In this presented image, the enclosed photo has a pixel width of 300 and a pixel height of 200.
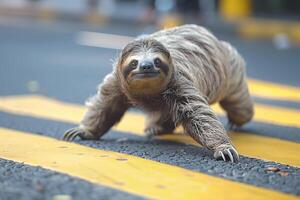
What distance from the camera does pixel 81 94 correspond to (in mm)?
7918

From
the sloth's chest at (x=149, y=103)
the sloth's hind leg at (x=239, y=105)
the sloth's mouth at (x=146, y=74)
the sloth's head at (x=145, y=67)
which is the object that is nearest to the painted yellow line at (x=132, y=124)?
the sloth's hind leg at (x=239, y=105)

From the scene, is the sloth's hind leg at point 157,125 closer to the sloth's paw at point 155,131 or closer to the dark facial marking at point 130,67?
the sloth's paw at point 155,131

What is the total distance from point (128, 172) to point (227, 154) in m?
0.69

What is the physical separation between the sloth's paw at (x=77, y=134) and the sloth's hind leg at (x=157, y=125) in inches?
19.4

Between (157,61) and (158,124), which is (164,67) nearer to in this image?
(157,61)

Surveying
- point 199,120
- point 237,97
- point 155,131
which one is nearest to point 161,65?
point 199,120

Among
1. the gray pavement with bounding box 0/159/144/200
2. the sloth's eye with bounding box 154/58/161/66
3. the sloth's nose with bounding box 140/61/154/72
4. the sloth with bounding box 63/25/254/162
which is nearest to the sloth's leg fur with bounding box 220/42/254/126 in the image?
the sloth with bounding box 63/25/254/162

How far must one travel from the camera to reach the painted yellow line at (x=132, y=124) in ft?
15.7

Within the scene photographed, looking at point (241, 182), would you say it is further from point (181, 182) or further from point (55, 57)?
point (55, 57)

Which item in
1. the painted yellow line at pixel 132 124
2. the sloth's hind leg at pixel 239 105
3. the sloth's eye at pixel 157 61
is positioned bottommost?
the painted yellow line at pixel 132 124

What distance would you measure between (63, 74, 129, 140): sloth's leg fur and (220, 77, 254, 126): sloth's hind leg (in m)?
1.07

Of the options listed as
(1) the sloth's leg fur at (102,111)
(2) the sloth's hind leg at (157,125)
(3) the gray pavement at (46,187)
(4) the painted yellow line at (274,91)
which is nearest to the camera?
(3) the gray pavement at (46,187)

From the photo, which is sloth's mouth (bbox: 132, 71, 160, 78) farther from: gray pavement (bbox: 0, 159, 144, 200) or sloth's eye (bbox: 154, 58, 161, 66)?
gray pavement (bbox: 0, 159, 144, 200)

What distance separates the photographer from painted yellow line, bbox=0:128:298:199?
11.7 ft
